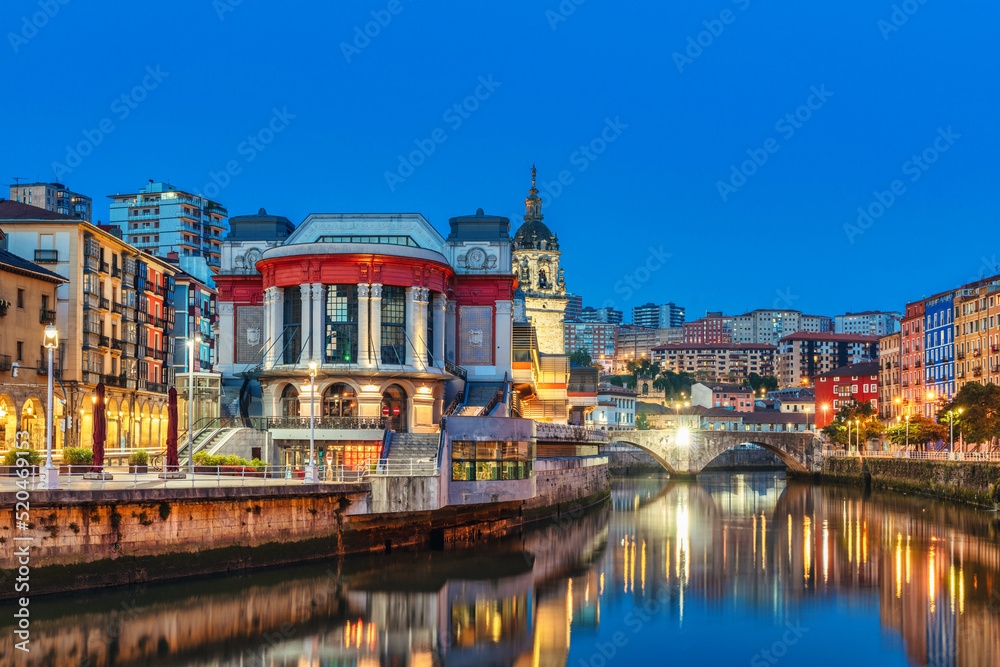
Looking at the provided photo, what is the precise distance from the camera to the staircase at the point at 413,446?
54812mm

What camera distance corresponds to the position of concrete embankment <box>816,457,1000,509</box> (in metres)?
82.7

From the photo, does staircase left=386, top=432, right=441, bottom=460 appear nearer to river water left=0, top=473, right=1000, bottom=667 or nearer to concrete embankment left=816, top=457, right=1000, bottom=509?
river water left=0, top=473, right=1000, bottom=667

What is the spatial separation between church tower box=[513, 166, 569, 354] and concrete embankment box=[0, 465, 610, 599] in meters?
108

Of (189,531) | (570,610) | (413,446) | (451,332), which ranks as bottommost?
(570,610)

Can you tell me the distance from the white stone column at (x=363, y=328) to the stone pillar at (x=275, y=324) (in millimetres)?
5366

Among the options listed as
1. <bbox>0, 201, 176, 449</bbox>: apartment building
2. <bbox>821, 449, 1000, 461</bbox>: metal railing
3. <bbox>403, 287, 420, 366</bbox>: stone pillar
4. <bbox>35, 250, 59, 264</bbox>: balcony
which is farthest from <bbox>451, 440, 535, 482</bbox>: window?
<bbox>821, 449, 1000, 461</bbox>: metal railing

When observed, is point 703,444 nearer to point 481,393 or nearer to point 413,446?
point 481,393

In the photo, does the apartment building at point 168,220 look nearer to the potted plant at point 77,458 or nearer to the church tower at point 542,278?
the church tower at point 542,278

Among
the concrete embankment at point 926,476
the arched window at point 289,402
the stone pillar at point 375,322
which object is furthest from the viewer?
the concrete embankment at point 926,476

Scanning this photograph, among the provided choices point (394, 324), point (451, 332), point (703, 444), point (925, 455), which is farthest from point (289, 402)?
point (703, 444)

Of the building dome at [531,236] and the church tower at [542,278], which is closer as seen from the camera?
the church tower at [542,278]

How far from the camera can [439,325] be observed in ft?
231

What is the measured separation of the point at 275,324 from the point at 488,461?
19.3m

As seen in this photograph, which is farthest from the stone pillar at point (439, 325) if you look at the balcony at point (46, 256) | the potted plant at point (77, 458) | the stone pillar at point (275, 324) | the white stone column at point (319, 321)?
the balcony at point (46, 256)
